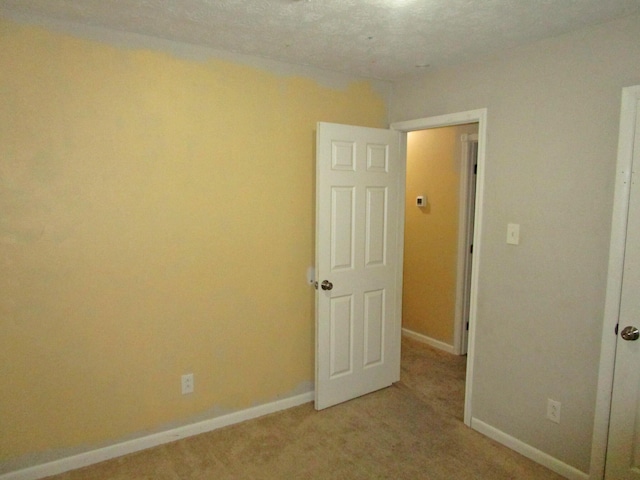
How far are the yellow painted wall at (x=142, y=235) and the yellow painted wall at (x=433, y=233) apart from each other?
4.68ft

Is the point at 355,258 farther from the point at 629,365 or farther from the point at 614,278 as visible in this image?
the point at 629,365

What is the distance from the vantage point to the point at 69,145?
2.13m

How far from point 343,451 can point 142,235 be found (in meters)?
1.73

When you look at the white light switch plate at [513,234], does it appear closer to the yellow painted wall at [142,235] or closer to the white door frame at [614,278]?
the white door frame at [614,278]

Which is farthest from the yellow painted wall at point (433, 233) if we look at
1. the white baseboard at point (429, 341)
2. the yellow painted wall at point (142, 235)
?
the yellow painted wall at point (142, 235)

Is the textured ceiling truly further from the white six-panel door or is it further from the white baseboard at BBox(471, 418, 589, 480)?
the white baseboard at BBox(471, 418, 589, 480)

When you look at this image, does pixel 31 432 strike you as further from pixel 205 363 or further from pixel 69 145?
pixel 69 145

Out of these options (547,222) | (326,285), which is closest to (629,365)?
(547,222)

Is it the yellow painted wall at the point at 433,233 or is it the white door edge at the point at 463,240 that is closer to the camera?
the white door edge at the point at 463,240

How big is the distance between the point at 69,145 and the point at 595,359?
2.93m

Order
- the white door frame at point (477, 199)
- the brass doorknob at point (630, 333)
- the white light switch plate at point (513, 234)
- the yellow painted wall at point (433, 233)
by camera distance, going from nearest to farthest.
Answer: the brass doorknob at point (630, 333)
the white light switch plate at point (513, 234)
the white door frame at point (477, 199)
the yellow painted wall at point (433, 233)

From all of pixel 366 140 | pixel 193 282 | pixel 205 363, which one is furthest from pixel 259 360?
pixel 366 140

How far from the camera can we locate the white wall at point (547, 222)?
2047 mm

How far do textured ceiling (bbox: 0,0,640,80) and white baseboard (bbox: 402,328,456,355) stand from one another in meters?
2.70
